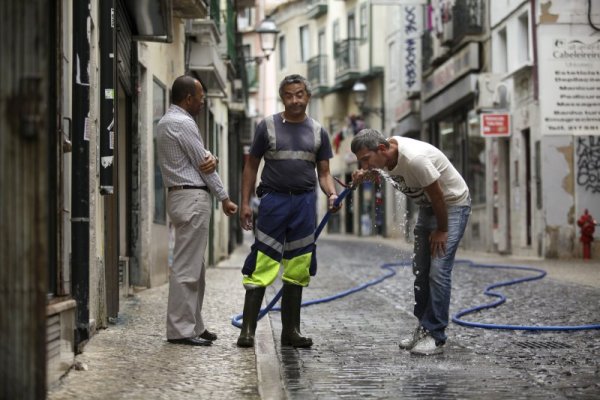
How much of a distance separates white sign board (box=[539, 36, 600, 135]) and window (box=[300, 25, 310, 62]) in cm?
3828

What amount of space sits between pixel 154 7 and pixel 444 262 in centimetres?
531

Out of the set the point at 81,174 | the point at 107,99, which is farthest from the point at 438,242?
the point at 107,99

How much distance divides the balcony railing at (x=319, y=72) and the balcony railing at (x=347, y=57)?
3749 millimetres

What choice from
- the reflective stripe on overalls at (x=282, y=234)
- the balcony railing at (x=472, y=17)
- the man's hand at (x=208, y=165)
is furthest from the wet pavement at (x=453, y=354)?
the balcony railing at (x=472, y=17)

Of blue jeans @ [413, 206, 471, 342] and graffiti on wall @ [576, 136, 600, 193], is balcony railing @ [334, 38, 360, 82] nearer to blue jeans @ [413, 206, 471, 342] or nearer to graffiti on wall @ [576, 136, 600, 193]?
graffiti on wall @ [576, 136, 600, 193]

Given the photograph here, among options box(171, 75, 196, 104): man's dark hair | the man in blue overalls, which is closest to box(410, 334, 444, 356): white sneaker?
the man in blue overalls

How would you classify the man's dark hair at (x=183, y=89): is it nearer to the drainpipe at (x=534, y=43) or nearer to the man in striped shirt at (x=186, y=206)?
the man in striped shirt at (x=186, y=206)

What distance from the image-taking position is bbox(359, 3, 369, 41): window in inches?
1969

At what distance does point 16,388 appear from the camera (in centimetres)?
488

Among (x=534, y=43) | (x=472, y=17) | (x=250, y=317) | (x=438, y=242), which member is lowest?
(x=250, y=317)

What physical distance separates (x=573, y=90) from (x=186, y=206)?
15.4 m

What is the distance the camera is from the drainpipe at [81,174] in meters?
7.46

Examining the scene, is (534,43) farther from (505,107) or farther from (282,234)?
(282,234)

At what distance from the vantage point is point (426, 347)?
8.27 m
